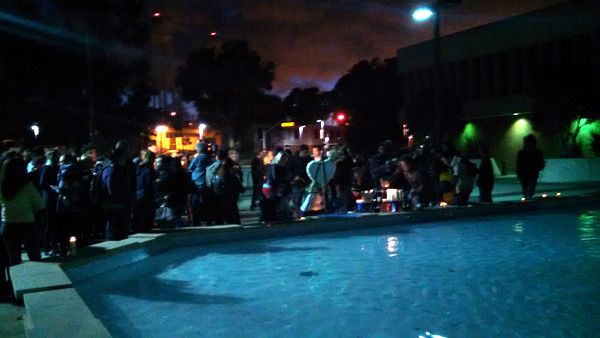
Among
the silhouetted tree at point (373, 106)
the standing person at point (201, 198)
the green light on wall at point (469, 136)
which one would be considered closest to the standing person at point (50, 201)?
the standing person at point (201, 198)

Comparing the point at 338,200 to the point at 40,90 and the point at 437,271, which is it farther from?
the point at 40,90

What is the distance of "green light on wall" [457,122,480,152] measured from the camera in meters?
43.8

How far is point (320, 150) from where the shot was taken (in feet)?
46.5

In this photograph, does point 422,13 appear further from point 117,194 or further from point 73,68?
point 73,68

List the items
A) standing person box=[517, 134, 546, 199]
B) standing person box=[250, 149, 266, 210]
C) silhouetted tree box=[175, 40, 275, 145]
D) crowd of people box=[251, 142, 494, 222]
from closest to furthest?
Answer: crowd of people box=[251, 142, 494, 222]
standing person box=[517, 134, 546, 199]
standing person box=[250, 149, 266, 210]
silhouetted tree box=[175, 40, 275, 145]

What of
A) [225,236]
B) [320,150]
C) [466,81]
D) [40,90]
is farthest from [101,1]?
[466,81]

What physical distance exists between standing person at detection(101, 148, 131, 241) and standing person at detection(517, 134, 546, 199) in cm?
949

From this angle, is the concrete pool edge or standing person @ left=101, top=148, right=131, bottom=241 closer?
the concrete pool edge

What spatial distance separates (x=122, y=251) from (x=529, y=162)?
10.3m

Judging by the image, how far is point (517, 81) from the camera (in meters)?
40.9

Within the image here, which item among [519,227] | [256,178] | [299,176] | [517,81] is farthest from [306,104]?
[519,227]

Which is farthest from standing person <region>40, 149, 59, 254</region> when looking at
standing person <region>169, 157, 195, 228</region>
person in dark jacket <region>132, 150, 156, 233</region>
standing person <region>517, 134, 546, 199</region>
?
standing person <region>517, 134, 546, 199</region>

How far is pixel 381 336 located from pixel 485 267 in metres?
3.36

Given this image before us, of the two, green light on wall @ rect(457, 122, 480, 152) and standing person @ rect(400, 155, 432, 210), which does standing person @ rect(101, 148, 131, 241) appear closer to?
standing person @ rect(400, 155, 432, 210)
